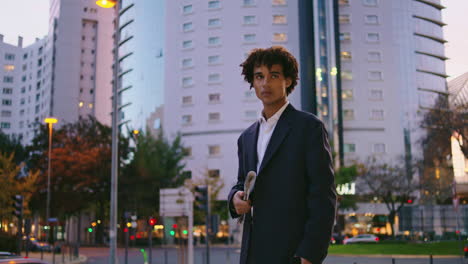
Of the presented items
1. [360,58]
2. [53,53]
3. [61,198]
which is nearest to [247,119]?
[360,58]

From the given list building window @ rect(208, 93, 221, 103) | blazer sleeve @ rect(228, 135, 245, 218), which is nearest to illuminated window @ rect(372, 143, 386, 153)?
building window @ rect(208, 93, 221, 103)

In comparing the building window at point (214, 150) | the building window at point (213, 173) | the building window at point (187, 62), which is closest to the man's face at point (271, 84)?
the building window at point (213, 173)

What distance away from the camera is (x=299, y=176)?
3.18m

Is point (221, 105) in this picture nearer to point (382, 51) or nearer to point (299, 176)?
point (382, 51)

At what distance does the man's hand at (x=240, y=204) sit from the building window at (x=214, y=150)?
241 ft

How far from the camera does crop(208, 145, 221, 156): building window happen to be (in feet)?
252

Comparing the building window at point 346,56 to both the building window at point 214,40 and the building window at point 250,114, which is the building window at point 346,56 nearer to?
the building window at point 250,114

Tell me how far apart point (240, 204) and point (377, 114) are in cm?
8141

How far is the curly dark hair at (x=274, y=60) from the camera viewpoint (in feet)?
11.3

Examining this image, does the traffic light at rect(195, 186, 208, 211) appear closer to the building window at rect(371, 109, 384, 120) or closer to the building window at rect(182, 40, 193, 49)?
the building window at rect(182, 40, 193, 49)

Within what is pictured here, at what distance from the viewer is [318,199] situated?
3.05 meters

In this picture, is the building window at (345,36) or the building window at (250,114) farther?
the building window at (345,36)

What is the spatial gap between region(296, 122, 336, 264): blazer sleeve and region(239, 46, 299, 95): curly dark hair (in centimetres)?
44

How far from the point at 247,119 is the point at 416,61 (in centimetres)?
2815
